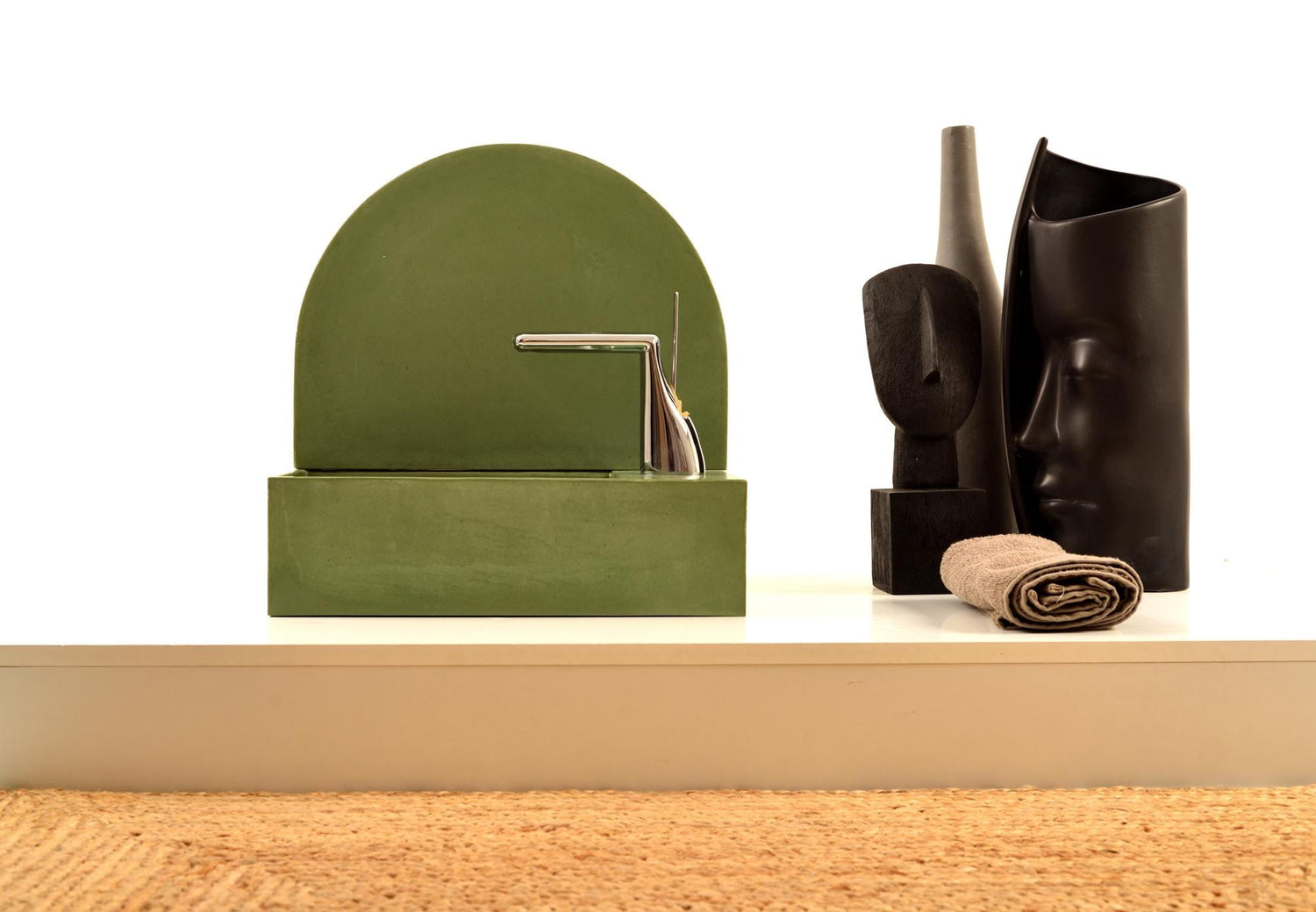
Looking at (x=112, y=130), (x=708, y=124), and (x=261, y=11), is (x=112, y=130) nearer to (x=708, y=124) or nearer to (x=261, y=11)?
(x=261, y=11)

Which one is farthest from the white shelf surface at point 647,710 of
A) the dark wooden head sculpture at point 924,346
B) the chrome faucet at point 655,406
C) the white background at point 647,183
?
the white background at point 647,183

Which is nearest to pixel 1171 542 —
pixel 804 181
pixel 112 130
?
pixel 804 181

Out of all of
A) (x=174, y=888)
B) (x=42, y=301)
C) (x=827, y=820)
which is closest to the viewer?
(x=174, y=888)

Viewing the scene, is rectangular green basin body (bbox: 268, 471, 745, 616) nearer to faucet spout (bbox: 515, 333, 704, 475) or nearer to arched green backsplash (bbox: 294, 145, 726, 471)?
faucet spout (bbox: 515, 333, 704, 475)

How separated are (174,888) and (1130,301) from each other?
3.37 ft

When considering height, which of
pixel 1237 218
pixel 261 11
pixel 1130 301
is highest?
pixel 261 11

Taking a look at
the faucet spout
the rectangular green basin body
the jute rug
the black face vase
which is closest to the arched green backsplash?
the faucet spout

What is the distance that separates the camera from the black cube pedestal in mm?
1331

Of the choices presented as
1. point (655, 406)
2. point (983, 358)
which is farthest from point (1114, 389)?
point (655, 406)

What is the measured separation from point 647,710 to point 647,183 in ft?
3.02

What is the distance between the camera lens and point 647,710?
1.03 metres

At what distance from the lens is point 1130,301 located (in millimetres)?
1336

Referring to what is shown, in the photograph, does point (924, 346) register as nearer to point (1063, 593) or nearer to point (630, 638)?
point (1063, 593)

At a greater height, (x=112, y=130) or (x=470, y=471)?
(x=112, y=130)
